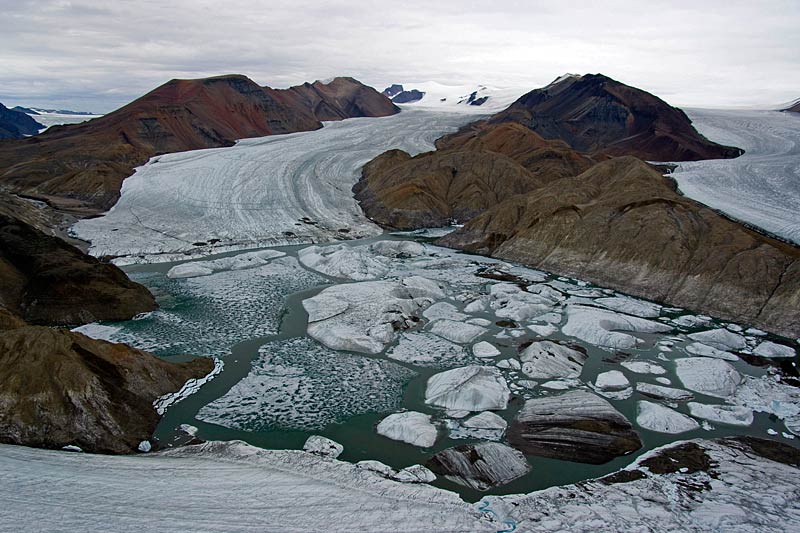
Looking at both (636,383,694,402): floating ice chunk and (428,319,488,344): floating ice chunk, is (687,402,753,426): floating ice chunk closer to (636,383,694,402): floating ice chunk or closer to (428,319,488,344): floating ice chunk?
(636,383,694,402): floating ice chunk

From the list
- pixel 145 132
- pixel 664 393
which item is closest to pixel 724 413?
pixel 664 393

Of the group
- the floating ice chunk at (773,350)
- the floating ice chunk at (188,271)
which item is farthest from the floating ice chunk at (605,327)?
the floating ice chunk at (188,271)

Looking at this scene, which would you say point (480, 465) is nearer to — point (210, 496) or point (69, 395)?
point (210, 496)

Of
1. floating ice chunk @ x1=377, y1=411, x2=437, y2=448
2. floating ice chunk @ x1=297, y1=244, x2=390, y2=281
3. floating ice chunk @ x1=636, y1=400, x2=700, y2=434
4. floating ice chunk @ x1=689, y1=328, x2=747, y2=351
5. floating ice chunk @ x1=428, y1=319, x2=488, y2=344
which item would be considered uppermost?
floating ice chunk @ x1=297, y1=244, x2=390, y2=281

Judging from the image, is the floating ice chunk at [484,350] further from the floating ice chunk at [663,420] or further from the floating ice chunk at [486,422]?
the floating ice chunk at [663,420]

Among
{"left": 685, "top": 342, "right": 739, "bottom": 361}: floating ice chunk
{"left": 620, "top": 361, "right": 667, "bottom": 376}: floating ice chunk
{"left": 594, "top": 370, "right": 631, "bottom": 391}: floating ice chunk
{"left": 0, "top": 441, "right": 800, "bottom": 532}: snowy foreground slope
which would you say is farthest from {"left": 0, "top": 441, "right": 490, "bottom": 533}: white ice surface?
{"left": 685, "top": 342, "right": 739, "bottom": 361}: floating ice chunk

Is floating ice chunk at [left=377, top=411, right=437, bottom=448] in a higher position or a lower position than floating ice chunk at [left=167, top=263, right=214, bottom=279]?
lower
